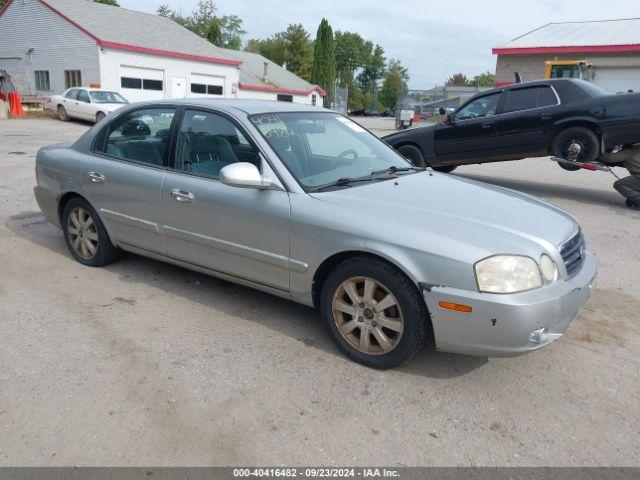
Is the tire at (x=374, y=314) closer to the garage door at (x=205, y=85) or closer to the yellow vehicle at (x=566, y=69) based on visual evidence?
the yellow vehicle at (x=566, y=69)

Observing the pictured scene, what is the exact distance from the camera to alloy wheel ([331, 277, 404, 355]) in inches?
125

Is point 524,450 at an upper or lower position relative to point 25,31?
lower

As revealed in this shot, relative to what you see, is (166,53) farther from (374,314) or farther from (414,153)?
(374,314)

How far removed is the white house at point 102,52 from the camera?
27.0 metres

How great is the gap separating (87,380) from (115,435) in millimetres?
597

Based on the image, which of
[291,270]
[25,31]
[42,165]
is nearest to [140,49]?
[25,31]

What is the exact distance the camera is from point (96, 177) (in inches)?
183

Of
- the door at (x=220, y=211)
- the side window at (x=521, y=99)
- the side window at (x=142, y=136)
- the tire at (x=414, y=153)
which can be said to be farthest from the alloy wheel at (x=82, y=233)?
the side window at (x=521, y=99)

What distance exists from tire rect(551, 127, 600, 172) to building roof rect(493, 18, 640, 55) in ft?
76.4

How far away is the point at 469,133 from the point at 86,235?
22.4 feet

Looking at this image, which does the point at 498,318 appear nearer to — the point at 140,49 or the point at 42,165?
the point at 42,165

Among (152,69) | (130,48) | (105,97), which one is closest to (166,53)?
(152,69)

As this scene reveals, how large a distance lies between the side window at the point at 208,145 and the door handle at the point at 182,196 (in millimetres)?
170

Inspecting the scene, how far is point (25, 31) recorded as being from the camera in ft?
97.7
